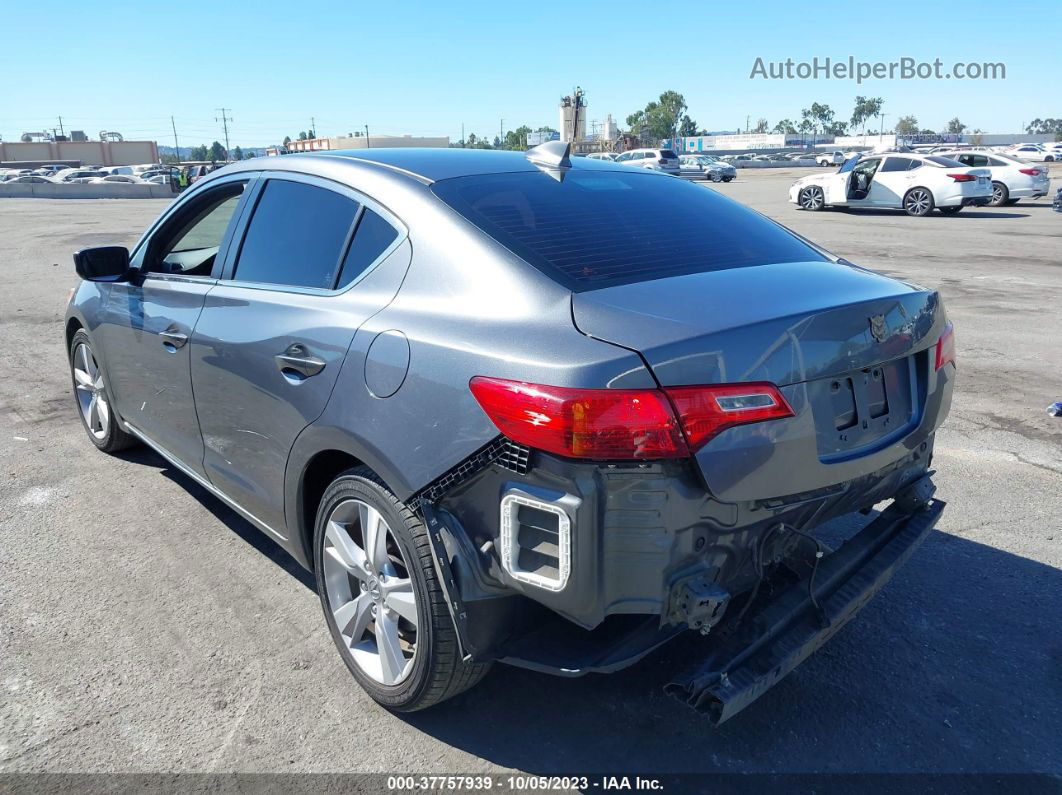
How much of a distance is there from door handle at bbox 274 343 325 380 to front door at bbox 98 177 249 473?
0.84m

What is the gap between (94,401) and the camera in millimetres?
5223

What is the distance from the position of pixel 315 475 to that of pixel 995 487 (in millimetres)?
3644

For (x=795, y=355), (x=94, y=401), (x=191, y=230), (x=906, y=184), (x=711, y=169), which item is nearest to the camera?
(x=795, y=355)

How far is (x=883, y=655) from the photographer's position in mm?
3113

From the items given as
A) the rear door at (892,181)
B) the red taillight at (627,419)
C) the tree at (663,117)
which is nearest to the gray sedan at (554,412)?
the red taillight at (627,419)

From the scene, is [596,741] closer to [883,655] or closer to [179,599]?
[883,655]

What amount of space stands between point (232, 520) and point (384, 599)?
1.94m

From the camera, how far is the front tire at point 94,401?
501cm

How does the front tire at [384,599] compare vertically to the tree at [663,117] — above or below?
below

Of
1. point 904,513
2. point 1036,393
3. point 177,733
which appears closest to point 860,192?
point 1036,393

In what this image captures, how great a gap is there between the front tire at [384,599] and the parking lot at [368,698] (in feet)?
0.57

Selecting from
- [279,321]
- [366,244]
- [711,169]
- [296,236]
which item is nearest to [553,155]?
[366,244]

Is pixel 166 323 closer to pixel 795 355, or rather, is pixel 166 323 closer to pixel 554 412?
pixel 554 412

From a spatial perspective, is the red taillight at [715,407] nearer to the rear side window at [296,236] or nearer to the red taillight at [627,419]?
the red taillight at [627,419]
